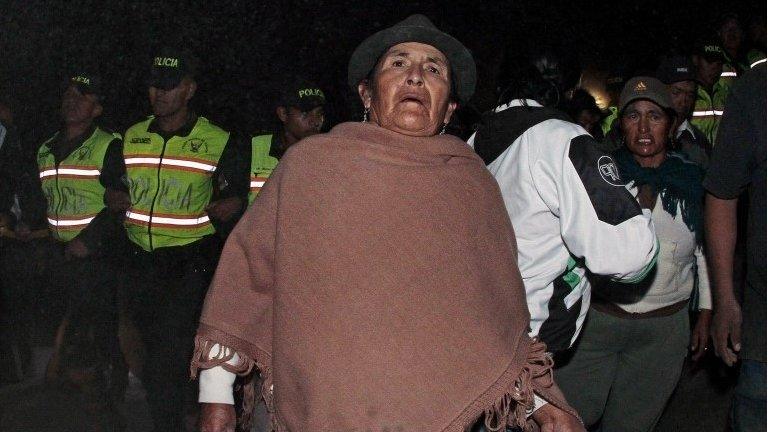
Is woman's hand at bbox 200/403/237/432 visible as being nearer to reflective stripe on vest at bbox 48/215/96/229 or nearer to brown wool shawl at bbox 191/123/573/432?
brown wool shawl at bbox 191/123/573/432

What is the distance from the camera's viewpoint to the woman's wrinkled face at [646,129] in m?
5.00

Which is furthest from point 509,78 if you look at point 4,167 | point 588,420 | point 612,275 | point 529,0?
point 529,0

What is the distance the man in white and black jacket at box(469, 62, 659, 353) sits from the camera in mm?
3305

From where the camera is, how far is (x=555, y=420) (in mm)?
3113

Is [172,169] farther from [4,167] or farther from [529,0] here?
[529,0]

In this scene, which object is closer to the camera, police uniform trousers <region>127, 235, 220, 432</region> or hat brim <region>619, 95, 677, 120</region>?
hat brim <region>619, 95, 677, 120</region>

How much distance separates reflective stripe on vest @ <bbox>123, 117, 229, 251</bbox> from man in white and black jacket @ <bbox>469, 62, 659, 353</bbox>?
8.84ft

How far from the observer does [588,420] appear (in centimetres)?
456

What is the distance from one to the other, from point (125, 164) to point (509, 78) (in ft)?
10.3

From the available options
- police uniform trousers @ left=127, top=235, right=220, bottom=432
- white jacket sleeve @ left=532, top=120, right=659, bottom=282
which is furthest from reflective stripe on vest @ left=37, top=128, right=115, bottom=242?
white jacket sleeve @ left=532, top=120, right=659, bottom=282

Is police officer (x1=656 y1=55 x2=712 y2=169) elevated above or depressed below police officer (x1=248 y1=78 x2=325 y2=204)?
above

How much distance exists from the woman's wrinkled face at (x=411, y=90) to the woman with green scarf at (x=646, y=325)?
1549 millimetres

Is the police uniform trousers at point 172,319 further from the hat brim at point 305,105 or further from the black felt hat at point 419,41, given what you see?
the black felt hat at point 419,41

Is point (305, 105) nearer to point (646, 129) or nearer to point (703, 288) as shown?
point (646, 129)
